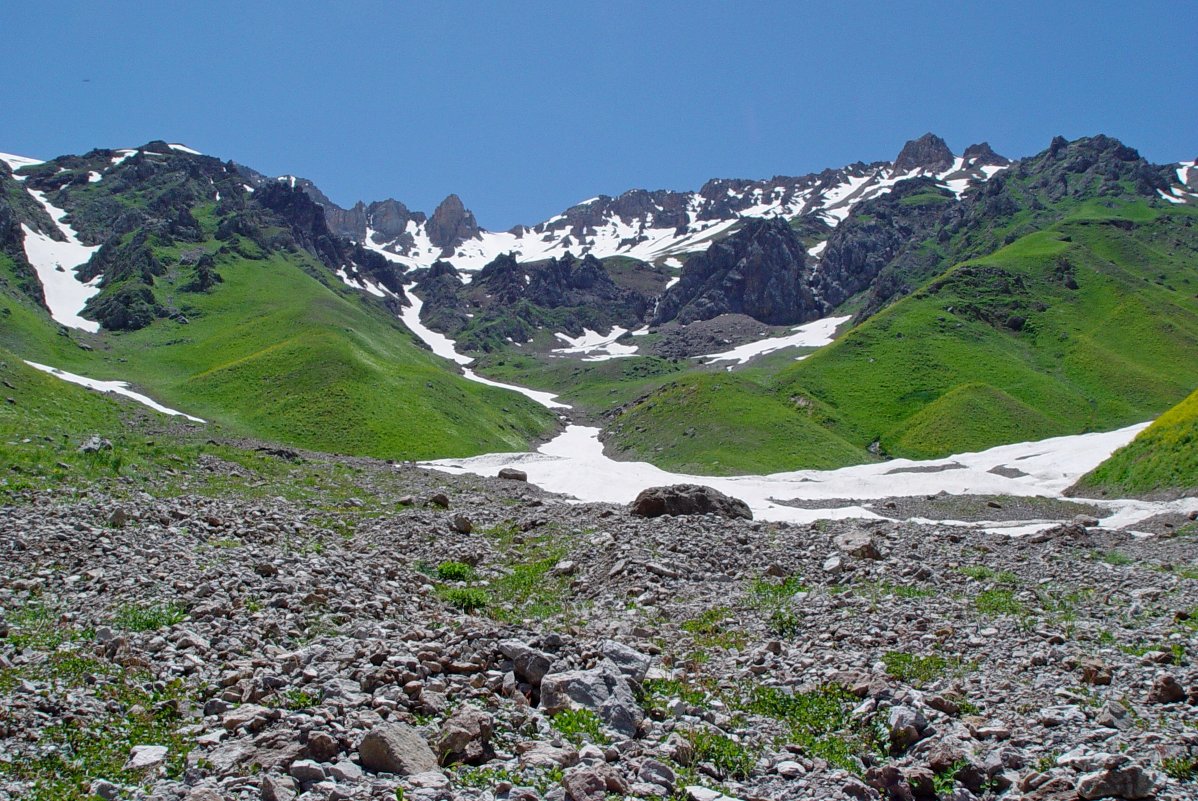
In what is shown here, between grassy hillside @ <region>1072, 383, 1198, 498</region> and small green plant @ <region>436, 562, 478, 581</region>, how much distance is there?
48829mm

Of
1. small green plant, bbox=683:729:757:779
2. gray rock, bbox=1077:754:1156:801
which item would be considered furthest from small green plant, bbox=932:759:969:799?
small green plant, bbox=683:729:757:779

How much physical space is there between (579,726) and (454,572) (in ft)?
36.9

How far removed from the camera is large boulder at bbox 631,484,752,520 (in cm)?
3309

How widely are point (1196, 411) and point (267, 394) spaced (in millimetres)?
102492

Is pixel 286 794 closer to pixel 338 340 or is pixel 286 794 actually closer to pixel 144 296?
pixel 338 340

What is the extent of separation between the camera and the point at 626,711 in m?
10.6

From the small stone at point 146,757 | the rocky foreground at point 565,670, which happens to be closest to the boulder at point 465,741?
the rocky foreground at point 565,670

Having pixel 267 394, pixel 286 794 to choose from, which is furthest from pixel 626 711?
pixel 267 394

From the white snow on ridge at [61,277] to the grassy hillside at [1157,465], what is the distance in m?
171

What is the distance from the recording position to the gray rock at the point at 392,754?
8.39 meters

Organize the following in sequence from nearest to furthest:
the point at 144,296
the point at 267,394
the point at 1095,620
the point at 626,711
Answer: the point at 626,711, the point at 1095,620, the point at 267,394, the point at 144,296

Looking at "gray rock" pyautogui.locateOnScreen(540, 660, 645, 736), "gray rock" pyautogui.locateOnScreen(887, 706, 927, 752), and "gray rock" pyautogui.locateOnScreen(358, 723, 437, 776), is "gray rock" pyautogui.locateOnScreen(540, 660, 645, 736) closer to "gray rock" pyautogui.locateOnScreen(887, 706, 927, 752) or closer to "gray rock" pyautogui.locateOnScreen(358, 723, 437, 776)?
"gray rock" pyautogui.locateOnScreen(358, 723, 437, 776)

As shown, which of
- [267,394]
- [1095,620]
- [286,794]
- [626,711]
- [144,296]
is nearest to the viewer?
[286,794]

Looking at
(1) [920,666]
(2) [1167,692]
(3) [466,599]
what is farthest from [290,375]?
(2) [1167,692]
